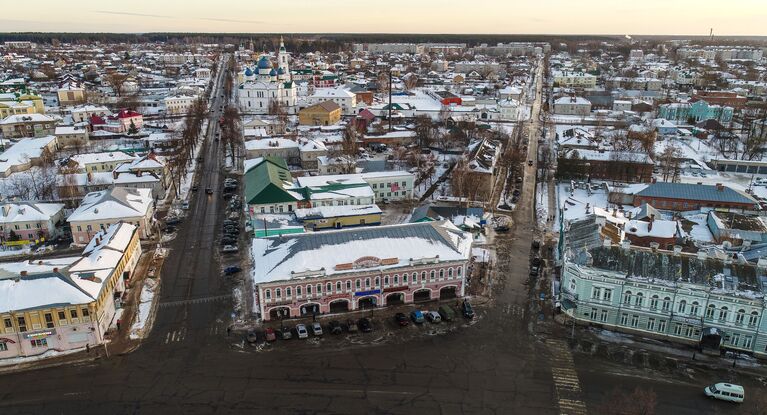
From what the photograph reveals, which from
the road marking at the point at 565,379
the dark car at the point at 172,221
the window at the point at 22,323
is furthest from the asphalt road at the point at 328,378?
the dark car at the point at 172,221

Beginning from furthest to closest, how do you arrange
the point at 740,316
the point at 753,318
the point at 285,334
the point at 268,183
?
the point at 268,183 < the point at 285,334 < the point at 740,316 < the point at 753,318

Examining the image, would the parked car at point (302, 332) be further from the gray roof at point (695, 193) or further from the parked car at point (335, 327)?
the gray roof at point (695, 193)

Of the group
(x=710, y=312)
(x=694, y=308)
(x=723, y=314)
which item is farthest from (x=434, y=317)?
(x=723, y=314)

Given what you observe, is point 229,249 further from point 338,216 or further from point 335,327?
point 335,327

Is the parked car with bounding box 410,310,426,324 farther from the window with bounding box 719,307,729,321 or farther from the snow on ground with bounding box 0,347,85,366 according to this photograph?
the snow on ground with bounding box 0,347,85,366

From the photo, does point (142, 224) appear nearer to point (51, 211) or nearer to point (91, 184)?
point (51, 211)

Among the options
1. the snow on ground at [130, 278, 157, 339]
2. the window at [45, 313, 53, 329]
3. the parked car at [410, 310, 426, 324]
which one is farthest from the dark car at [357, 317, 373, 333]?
the window at [45, 313, 53, 329]

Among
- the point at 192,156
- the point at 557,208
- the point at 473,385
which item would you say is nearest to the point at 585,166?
the point at 557,208
